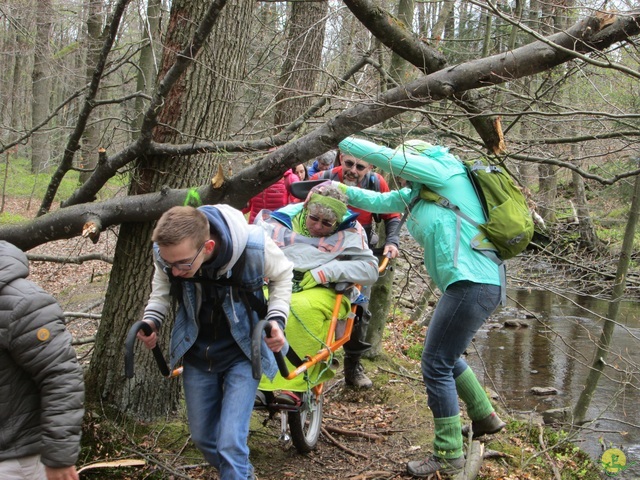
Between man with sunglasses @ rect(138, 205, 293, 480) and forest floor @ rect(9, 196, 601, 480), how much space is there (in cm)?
99

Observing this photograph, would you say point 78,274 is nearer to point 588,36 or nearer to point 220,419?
point 220,419

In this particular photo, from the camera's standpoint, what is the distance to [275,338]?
316 cm

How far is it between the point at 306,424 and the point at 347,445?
439 mm

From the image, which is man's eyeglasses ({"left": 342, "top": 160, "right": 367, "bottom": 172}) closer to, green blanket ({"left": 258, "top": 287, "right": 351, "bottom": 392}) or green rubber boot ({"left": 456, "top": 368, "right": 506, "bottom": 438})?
green blanket ({"left": 258, "top": 287, "right": 351, "bottom": 392})

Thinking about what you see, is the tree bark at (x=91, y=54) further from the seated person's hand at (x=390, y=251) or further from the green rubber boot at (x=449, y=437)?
the green rubber boot at (x=449, y=437)

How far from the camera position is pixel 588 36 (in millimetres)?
3293

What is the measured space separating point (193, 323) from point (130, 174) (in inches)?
69.7

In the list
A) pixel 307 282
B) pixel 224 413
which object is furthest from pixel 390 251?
pixel 224 413

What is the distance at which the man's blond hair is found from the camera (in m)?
2.84

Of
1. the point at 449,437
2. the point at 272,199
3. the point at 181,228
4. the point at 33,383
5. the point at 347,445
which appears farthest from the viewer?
the point at 272,199

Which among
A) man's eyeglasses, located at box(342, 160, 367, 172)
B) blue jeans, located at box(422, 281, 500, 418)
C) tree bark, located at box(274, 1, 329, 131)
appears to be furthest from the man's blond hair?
tree bark, located at box(274, 1, 329, 131)

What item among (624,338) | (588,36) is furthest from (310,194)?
(624,338)

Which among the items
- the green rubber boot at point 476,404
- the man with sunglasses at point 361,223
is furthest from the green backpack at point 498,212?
the man with sunglasses at point 361,223

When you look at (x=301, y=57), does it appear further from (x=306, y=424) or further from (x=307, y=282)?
(x=306, y=424)
